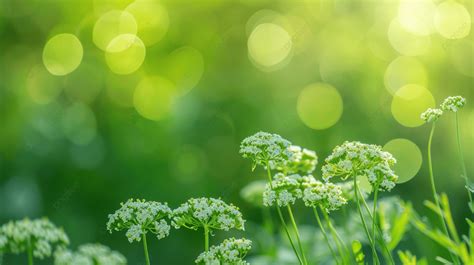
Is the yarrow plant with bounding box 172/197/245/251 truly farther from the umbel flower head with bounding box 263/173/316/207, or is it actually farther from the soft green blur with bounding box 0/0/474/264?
the soft green blur with bounding box 0/0/474/264

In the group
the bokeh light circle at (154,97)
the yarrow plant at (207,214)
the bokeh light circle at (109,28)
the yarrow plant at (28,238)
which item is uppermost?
the bokeh light circle at (109,28)

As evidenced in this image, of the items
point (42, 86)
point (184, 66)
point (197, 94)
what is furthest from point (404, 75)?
point (42, 86)

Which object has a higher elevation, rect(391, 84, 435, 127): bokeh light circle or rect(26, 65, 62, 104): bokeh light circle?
rect(26, 65, 62, 104): bokeh light circle

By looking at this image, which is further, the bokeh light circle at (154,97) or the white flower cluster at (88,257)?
the bokeh light circle at (154,97)

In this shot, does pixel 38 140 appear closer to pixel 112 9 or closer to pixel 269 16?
pixel 112 9

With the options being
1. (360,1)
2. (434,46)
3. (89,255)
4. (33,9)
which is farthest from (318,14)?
(89,255)

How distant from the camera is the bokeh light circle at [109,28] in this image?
5941 mm

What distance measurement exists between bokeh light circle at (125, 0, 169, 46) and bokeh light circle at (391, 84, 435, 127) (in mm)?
2076

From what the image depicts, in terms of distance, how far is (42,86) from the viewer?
223 inches

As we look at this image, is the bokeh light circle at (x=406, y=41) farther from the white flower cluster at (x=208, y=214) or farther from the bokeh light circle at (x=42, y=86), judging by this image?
the white flower cluster at (x=208, y=214)

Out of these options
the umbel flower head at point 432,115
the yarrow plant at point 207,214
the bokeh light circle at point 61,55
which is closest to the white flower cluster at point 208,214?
the yarrow plant at point 207,214

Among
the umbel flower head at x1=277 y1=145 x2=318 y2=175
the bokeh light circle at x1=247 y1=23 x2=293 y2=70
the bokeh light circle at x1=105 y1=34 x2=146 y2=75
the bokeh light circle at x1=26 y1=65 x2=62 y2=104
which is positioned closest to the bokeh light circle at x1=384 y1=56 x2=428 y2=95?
the bokeh light circle at x1=247 y1=23 x2=293 y2=70

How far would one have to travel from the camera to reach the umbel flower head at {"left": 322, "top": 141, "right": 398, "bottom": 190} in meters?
1.21

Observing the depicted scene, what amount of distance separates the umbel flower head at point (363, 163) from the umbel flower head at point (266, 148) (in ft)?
0.31
